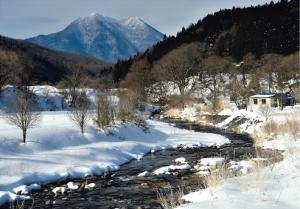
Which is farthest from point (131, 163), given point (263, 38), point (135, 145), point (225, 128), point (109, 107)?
point (263, 38)

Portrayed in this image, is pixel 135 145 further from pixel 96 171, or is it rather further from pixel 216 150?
pixel 96 171

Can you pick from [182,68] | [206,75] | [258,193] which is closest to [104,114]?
[258,193]

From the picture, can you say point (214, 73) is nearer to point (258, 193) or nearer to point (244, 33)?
point (244, 33)

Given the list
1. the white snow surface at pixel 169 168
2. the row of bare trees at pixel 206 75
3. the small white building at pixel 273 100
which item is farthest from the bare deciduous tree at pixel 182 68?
the white snow surface at pixel 169 168

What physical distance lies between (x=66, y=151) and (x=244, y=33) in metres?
116

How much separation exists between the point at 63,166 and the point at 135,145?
9.85 meters

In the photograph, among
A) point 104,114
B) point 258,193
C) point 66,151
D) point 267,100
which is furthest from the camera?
point 267,100

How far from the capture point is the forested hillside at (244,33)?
125062 millimetres

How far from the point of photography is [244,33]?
437 feet

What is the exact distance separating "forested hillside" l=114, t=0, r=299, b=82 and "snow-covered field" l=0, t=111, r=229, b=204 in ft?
311

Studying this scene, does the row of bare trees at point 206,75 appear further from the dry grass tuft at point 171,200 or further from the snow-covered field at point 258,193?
the snow-covered field at point 258,193

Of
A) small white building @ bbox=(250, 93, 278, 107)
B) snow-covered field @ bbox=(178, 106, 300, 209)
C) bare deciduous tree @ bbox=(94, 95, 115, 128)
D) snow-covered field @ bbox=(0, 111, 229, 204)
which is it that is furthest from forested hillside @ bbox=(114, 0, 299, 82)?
snow-covered field @ bbox=(178, 106, 300, 209)

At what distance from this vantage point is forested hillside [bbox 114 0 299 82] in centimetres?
12506

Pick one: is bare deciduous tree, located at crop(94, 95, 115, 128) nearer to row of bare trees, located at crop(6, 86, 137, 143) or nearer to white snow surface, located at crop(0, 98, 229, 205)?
row of bare trees, located at crop(6, 86, 137, 143)
